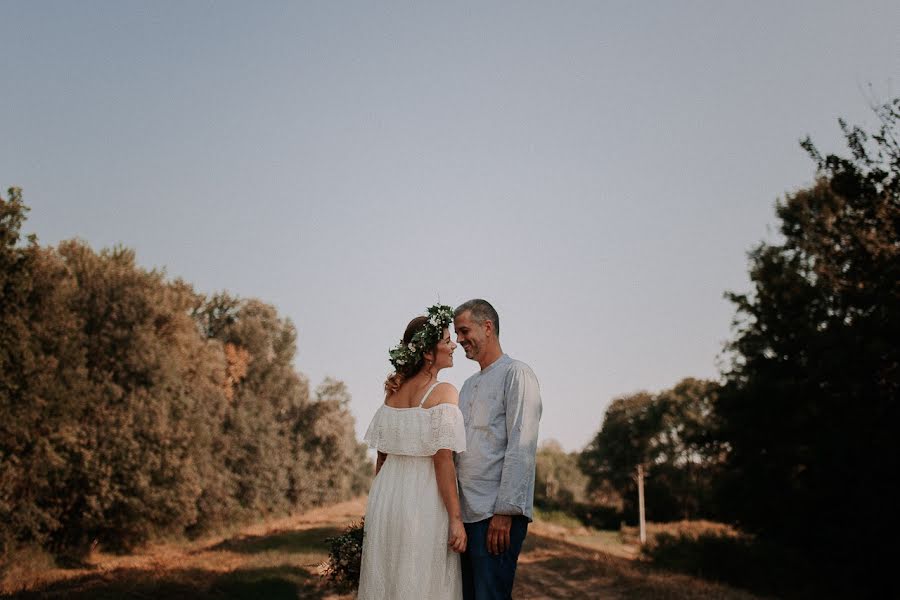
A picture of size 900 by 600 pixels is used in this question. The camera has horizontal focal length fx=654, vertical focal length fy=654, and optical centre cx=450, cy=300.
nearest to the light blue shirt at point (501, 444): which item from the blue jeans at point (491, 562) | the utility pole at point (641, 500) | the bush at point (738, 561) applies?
the blue jeans at point (491, 562)

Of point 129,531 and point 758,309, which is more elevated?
point 758,309

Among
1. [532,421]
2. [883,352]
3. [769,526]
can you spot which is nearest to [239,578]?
[532,421]

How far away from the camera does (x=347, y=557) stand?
5.82m

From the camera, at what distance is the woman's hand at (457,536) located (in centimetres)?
486

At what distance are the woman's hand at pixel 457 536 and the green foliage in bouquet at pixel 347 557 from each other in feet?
4.13

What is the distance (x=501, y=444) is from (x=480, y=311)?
111 cm

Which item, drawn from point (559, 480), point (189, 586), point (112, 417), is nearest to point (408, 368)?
point (189, 586)

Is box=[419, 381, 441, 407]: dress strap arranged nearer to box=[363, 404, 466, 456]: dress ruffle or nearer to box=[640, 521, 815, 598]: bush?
box=[363, 404, 466, 456]: dress ruffle

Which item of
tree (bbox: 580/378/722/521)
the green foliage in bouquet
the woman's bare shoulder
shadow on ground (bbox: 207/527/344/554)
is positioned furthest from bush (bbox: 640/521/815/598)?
tree (bbox: 580/378/722/521)

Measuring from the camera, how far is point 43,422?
19828 mm

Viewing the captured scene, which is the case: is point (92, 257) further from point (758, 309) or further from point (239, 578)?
point (758, 309)

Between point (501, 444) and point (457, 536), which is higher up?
point (501, 444)

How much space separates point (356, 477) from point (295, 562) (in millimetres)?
62717

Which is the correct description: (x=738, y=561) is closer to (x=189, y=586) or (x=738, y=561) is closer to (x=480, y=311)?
(x=189, y=586)
